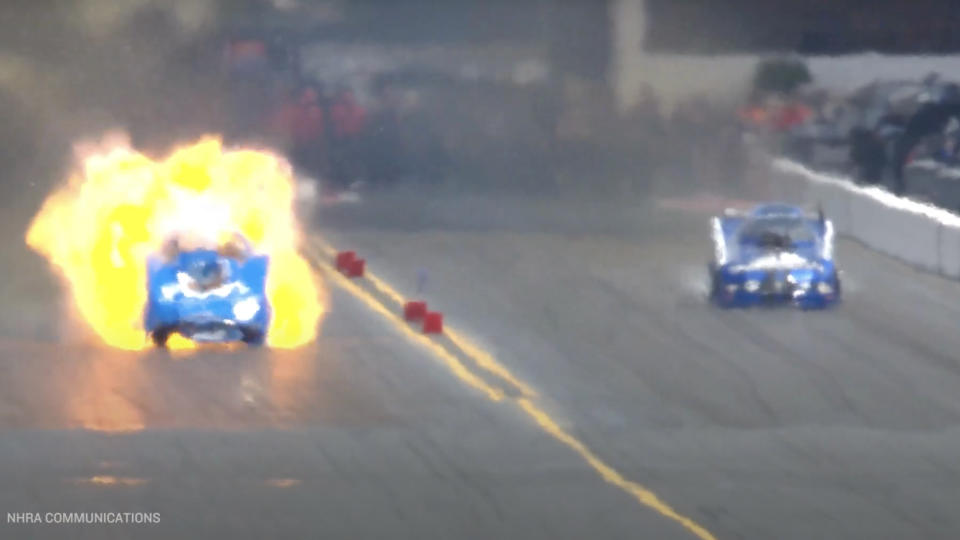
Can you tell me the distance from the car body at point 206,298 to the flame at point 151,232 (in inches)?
16.6

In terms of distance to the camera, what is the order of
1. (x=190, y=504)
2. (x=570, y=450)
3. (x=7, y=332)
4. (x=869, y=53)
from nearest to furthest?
(x=190, y=504)
(x=570, y=450)
(x=7, y=332)
(x=869, y=53)

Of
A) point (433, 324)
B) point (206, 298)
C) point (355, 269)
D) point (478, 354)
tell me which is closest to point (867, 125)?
point (355, 269)

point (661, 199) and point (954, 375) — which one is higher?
point (954, 375)

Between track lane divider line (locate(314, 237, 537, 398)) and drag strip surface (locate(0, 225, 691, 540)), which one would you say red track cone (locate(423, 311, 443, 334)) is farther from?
drag strip surface (locate(0, 225, 691, 540))

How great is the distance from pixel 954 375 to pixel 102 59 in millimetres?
35171

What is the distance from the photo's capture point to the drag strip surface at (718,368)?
15.2m

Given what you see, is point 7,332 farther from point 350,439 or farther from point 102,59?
point 102,59

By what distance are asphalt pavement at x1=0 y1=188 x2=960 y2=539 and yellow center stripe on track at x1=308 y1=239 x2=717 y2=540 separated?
0.18ft

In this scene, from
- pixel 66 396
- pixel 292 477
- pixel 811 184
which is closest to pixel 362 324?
pixel 66 396

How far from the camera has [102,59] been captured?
53.0 meters

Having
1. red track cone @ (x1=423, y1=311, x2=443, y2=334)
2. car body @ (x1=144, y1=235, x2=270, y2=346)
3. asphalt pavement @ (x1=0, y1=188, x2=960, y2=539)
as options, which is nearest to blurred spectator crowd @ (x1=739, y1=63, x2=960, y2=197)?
asphalt pavement @ (x1=0, y1=188, x2=960, y2=539)

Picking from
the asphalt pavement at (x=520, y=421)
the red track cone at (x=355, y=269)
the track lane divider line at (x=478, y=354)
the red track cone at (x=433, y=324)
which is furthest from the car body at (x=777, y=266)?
the red track cone at (x=355, y=269)

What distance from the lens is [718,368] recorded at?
2097 cm

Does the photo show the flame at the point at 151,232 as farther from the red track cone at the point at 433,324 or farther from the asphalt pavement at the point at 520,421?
the red track cone at the point at 433,324
